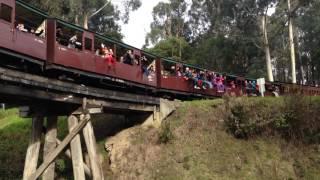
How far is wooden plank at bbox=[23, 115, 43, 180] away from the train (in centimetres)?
190

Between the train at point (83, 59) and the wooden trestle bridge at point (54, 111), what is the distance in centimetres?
85

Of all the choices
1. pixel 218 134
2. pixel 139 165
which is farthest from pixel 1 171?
pixel 218 134

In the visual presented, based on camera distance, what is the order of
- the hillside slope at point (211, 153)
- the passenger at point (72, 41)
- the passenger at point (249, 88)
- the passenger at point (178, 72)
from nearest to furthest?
the passenger at point (72, 41) → the hillside slope at point (211, 153) → the passenger at point (178, 72) → the passenger at point (249, 88)

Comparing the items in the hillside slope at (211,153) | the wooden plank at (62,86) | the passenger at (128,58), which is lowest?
the hillside slope at (211,153)

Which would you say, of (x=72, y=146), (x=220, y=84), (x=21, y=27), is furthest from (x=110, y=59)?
(x=220, y=84)

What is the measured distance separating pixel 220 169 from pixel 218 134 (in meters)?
2.41

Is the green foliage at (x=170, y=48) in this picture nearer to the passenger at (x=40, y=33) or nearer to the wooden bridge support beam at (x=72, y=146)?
the wooden bridge support beam at (x=72, y=146)

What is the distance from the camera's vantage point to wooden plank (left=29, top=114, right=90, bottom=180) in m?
16.4

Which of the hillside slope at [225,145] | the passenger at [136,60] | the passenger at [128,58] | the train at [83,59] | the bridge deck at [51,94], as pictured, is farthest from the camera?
the passenger at [136,60]

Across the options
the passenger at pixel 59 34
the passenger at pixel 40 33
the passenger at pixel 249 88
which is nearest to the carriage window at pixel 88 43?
the passenger at pixel 59 34

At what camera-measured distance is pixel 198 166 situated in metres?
20.1

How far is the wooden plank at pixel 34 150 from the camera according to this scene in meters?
17.7

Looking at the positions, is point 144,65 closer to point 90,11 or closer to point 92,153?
point 92,153

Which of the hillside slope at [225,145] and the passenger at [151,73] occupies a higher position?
the passenger at [151,73]
